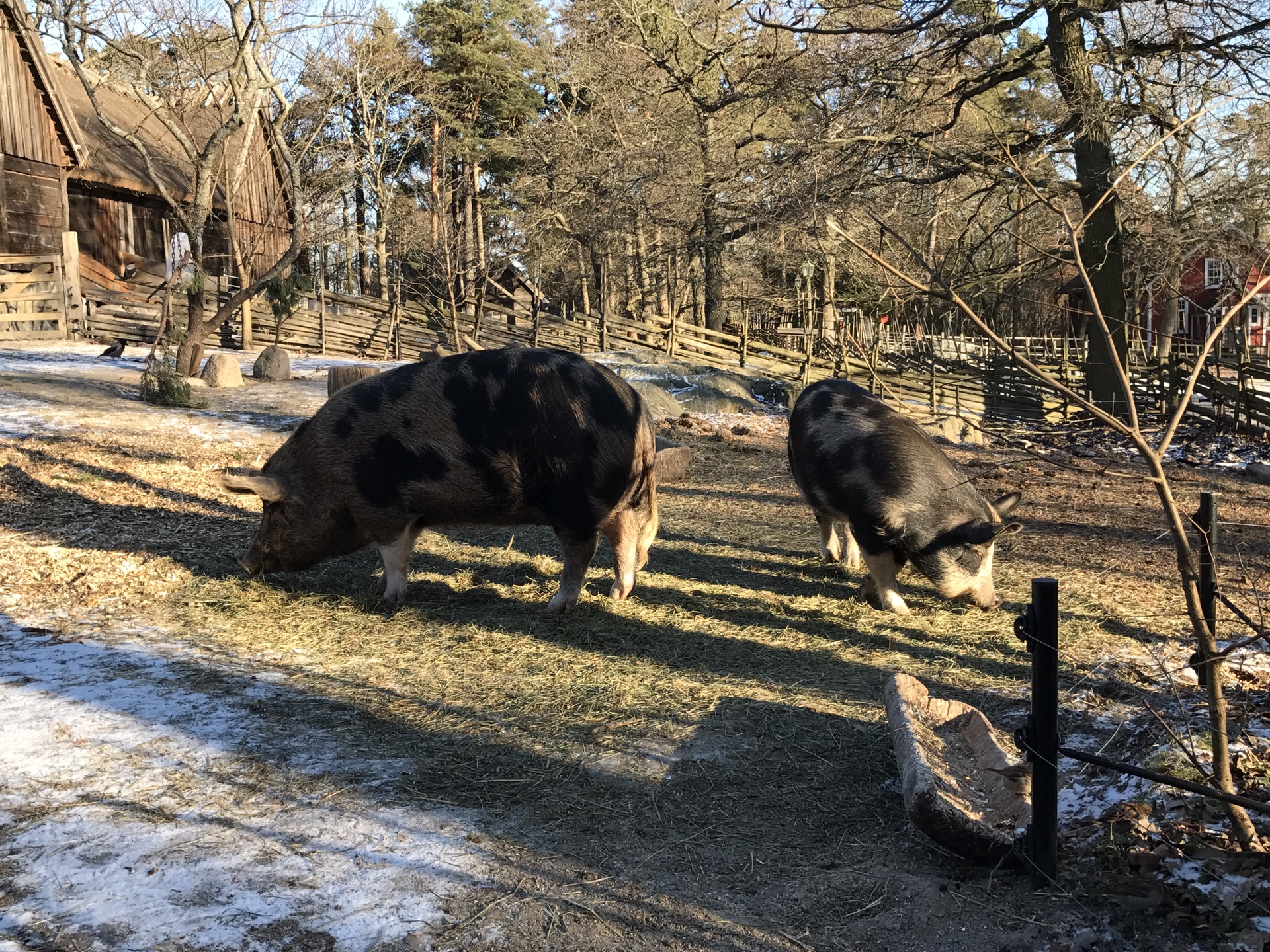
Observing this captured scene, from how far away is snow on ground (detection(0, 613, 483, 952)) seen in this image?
10.4 ft

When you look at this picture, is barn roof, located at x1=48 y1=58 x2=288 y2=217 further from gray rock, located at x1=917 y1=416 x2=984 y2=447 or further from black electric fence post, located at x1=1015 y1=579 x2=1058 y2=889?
black electric fence post, located at x1=1015 y1=579 x2=1058 y2=889

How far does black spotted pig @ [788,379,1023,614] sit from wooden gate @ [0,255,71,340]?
1809cm

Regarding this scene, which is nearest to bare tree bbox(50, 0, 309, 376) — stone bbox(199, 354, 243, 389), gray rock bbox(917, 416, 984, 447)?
stone bbox(199, 354, 243, 389)

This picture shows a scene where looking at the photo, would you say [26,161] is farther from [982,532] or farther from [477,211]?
[982,532]

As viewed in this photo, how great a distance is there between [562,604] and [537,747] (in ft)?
6.71

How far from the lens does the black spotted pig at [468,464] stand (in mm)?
6312

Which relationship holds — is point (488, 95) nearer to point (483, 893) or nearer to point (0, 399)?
point (0, 399)

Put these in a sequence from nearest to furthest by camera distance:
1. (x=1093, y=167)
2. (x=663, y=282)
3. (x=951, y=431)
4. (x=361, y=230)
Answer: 1. (x=1093, y=167)
2. (x=951, y=431)
3. (x=663, y=282)
4. (x=361, y=230)

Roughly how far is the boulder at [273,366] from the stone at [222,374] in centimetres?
126

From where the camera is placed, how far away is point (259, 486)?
660 cm

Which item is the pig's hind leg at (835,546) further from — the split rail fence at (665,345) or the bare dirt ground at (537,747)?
the split rail fence at (665,345)

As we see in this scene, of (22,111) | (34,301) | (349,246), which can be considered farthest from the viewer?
(349,246)

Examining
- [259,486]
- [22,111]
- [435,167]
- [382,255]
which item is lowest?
[259,486]

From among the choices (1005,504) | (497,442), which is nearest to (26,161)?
(497,442)
